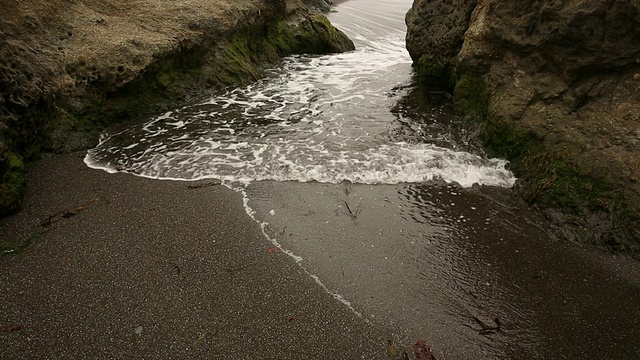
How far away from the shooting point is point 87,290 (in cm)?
368

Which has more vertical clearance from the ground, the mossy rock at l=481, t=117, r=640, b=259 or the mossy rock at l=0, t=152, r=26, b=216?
the mossy rock at l=0, t=152, r=26, b=216

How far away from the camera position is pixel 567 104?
570 cm

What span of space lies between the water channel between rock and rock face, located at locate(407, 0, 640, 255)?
0.41 metres

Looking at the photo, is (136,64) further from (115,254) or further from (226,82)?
(115,254)

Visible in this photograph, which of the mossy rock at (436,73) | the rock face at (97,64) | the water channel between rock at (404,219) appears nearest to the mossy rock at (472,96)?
the water channel between rock at (404,219)

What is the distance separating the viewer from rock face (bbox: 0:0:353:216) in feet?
18.2

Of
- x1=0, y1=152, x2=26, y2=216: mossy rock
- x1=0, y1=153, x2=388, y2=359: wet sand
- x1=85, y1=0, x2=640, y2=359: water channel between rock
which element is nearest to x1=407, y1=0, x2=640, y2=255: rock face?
x1=85, y1=0, x2=640, y2=359: water channel between rock

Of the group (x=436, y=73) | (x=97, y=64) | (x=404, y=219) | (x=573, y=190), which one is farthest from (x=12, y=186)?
(x=436, y=73)

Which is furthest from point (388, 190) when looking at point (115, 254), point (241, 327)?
point (115, 254)

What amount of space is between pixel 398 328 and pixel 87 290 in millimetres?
2993

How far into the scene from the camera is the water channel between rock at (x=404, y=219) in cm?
356

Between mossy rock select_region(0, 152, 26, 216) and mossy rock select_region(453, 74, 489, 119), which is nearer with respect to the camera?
mossy rock select_region(0, 152, 26, 216)

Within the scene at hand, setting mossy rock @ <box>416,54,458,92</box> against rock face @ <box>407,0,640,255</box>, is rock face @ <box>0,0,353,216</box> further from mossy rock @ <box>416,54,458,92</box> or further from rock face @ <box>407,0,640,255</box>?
rock face @ <box>407,0,640,255</box>

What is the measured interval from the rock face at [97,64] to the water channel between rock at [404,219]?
1.99ft
